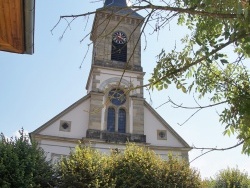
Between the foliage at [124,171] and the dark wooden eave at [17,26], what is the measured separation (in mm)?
10316

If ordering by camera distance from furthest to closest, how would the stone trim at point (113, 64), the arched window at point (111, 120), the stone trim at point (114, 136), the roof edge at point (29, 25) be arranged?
1. the stone trim at point (113, 64)
2. the arched window at point (111, 120)
3. the stone trim at point (114, 136)
4. the roof edge at point (29, 25)

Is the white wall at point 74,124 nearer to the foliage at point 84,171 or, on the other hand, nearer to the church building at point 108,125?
the church building at point 108,125

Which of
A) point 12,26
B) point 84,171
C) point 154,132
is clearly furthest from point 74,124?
point 12,26

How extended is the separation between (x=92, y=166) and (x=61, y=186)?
156cm

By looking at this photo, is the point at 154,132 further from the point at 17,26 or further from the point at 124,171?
the point at 17,26

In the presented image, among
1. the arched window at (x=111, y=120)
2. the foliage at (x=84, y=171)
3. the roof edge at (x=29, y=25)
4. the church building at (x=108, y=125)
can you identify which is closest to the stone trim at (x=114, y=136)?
the church building at (x=108, y=125)

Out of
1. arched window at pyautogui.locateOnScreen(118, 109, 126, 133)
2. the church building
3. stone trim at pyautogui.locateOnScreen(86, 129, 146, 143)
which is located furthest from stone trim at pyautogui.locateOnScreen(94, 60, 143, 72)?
stone trim at pyautogui.locateOnScreen(86, 129, 146, 143)

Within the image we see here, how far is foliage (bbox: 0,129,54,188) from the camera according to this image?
1363cm

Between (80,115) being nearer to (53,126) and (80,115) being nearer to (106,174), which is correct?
(53,126)

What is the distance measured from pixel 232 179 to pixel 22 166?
12925mm

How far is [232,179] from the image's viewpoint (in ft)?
68.9

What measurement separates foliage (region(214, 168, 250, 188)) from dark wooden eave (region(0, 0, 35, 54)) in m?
18.5

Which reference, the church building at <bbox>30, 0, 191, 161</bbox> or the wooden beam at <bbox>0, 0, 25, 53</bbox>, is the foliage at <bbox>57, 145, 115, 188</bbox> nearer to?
the church building at <bbox>30, 0, 191, 161</bbox>

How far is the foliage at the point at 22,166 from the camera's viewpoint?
13633mm
